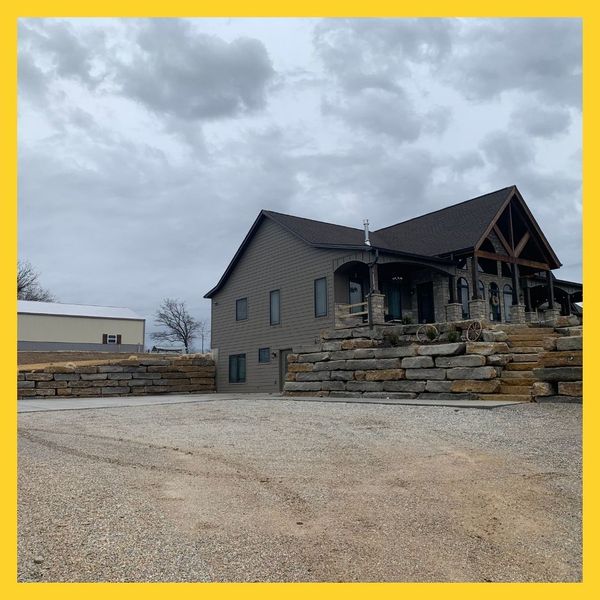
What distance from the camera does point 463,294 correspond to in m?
22.3

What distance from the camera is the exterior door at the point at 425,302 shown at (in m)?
21.8

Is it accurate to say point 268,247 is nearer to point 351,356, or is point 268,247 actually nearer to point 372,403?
point 351,356

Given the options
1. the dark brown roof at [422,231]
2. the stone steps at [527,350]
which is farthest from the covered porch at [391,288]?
the stone steps at [527,350]

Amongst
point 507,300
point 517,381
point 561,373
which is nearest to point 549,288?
point 507,300

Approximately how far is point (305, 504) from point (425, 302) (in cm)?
1803

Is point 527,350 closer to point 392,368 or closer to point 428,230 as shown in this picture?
point 392,368

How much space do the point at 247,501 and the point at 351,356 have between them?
36.3 ft

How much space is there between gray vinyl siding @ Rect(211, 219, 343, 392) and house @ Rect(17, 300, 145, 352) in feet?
59.5

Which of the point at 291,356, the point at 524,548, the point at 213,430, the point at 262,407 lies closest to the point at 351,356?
the point at 291,356

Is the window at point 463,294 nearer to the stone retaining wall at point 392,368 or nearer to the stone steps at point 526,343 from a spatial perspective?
the stone retaining wall at point 392,368

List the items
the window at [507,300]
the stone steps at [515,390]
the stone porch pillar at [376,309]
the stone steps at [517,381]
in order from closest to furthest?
the stone steps at [515,390] → the stone steps at [517,381] → the stone porch pillar at [376,309] → the window at [507,300]

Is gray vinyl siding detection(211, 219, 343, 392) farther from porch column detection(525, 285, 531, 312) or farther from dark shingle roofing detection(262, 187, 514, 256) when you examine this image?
porch column detection(525, 285, 531, 312)

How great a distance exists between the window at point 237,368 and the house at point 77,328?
65.4 feet

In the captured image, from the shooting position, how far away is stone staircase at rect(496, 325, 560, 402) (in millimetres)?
11570
